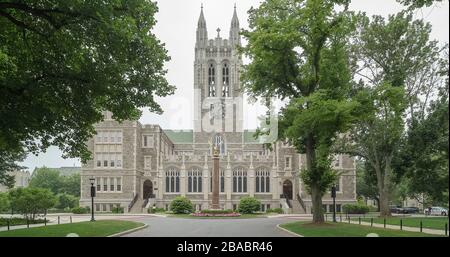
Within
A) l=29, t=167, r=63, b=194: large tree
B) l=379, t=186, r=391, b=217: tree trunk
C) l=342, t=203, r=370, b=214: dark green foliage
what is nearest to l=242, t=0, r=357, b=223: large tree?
l=379, t=186, r=391, b=217: tree trunk

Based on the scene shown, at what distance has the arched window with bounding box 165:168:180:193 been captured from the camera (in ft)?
224

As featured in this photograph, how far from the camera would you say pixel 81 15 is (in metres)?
17.4

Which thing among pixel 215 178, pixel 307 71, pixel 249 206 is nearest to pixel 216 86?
pixel 249 206

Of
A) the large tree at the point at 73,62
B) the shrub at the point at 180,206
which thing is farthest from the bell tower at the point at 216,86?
the large tree at the point at 73,62

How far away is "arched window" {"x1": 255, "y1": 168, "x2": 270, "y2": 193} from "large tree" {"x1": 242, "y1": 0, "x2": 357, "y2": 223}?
34201mm

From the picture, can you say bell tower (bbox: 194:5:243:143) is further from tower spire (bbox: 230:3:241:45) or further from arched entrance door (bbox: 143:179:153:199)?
arched entrance door (bbox: 143:179:153:199)

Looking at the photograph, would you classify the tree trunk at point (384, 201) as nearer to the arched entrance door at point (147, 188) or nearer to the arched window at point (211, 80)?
the arched entrance door at point (147, 188)

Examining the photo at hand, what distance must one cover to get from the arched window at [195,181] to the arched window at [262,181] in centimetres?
800

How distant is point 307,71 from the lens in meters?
31.7

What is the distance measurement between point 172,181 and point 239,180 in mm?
9385

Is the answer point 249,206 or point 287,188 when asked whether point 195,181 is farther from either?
point 249,206
